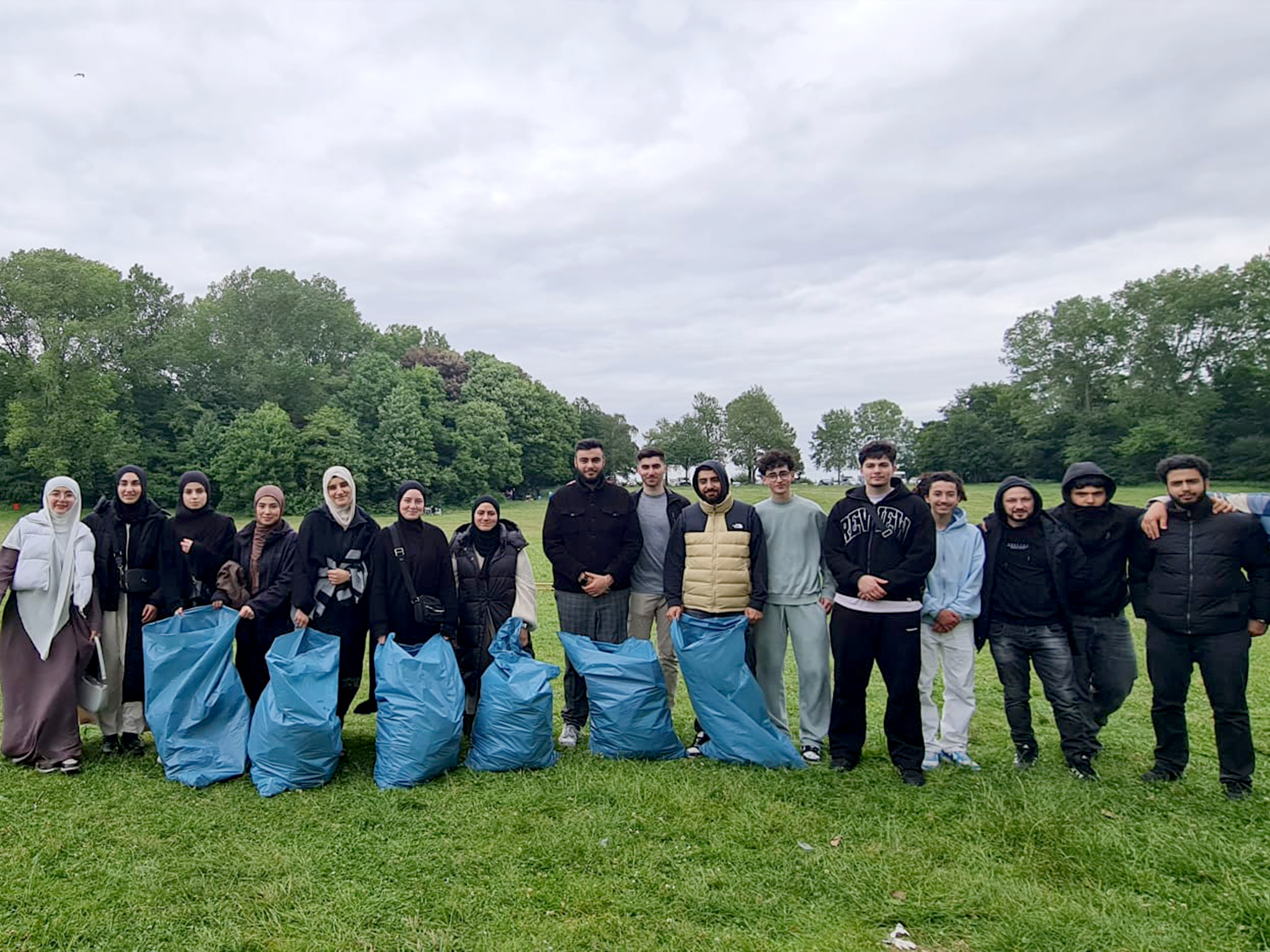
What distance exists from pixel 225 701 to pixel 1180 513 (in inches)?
208

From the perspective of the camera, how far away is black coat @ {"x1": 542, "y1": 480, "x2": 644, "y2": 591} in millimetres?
4621

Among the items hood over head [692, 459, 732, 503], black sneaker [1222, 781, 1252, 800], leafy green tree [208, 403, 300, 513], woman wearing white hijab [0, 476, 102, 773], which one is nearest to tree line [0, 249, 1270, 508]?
leafy green tree [208, 403, 300, 513]

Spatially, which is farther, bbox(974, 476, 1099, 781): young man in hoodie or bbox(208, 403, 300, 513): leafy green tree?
bbox(208, 403, 300, 513): leafy green tree

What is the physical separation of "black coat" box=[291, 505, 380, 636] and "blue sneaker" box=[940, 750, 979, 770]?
3536mm

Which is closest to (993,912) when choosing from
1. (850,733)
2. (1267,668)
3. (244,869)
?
(850,733)

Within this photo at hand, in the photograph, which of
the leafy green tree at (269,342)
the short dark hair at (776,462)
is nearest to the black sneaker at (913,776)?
the short dark hair at (776,462)

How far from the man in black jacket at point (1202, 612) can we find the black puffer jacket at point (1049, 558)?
33cm

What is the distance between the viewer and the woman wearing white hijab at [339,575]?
4262 millimetres

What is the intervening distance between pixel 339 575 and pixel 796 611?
269 cm

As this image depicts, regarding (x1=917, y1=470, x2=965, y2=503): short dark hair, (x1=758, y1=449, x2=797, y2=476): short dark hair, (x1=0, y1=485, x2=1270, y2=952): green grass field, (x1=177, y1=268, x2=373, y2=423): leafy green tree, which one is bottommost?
(x1=0, y1=485, x2=1270, y2=952): green grass field

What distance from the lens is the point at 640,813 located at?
3.50 metres

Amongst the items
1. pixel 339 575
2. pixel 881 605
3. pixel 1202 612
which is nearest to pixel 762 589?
A: pixel 881 605

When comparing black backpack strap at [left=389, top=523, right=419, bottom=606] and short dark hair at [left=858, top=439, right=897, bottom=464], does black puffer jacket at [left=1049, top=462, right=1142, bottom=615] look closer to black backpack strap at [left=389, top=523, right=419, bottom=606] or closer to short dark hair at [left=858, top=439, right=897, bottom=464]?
short dark hair at [left=858, top=439, right=897, bottom=464]

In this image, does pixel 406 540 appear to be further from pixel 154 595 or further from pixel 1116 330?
pixel 1116 330
